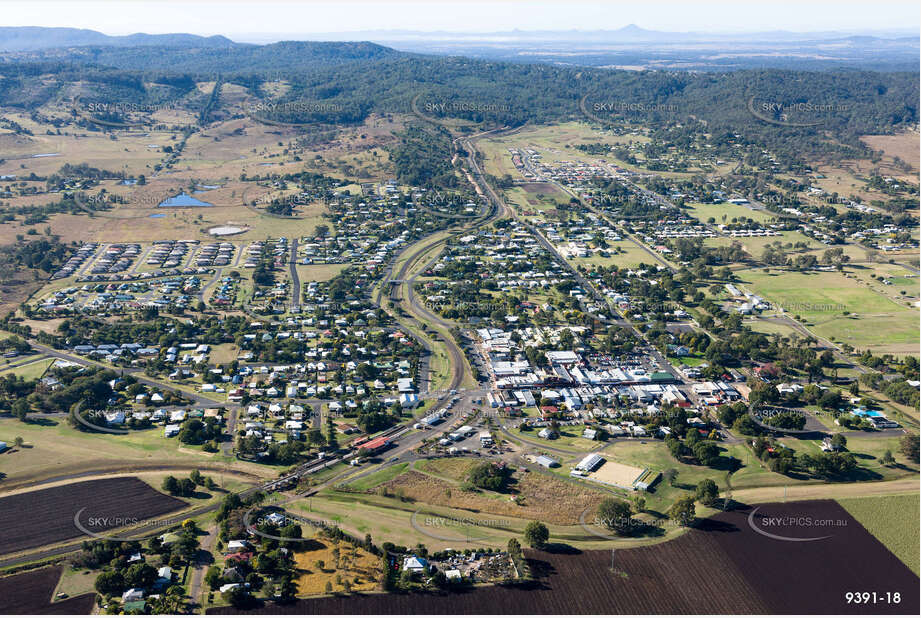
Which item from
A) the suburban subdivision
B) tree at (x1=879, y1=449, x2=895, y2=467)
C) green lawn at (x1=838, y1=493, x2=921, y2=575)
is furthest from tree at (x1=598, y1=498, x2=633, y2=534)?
tree at (x1=879, y1=449, x2=895, y2=467)

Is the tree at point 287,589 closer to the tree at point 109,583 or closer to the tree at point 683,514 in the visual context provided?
the tree at point 109,583

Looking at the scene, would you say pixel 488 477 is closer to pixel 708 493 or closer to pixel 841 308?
pixel 708 493

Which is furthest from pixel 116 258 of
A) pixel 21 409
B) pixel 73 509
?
pixel 73 509

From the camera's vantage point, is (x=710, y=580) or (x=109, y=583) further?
(x=710, y=580)

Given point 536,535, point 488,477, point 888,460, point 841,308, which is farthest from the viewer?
point 841,308

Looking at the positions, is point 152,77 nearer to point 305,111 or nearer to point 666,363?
point 305,111
